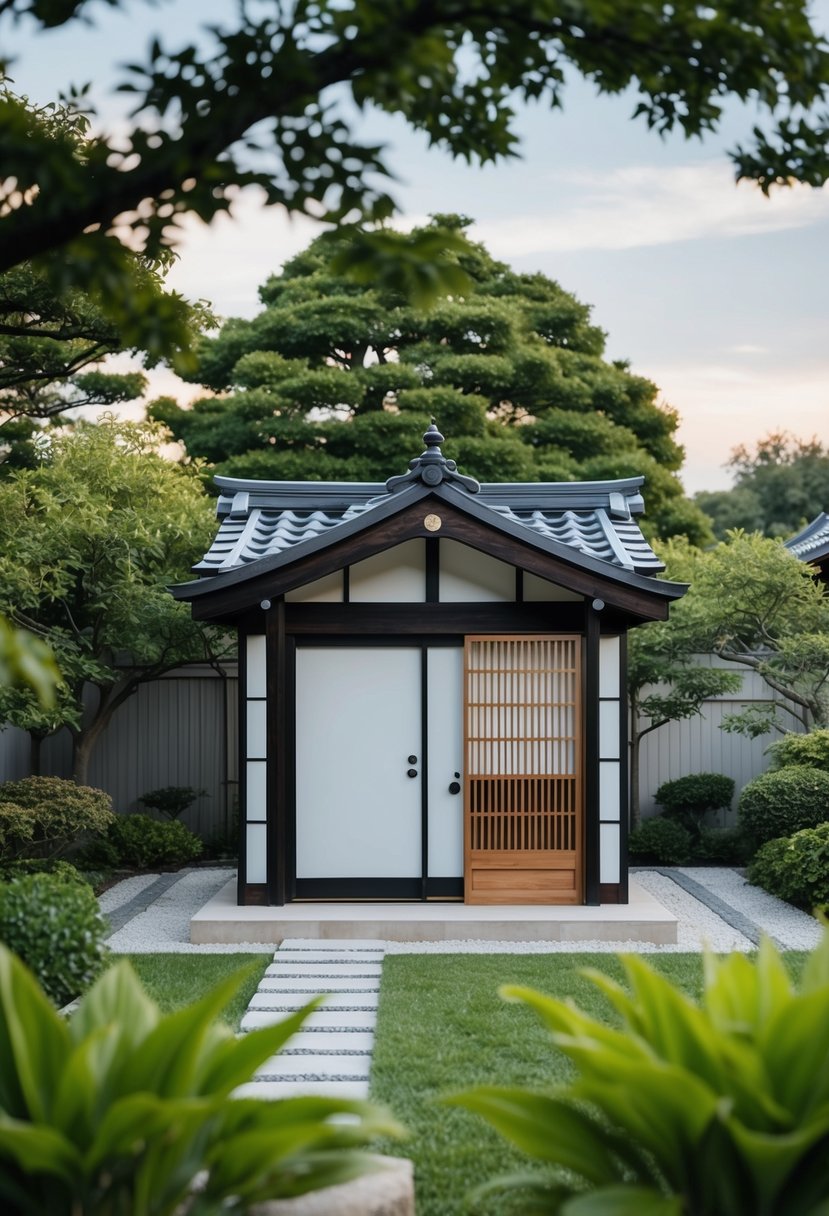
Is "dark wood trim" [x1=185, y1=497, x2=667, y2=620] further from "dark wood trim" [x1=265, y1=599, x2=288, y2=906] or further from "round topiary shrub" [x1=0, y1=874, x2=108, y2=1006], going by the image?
"round topiary shrub" [x1=0, y1=874, x2=108, y2=1006]

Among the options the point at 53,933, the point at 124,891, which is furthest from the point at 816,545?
the point at 53,933

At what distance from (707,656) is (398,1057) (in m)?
8.40

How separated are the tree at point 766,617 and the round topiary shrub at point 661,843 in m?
1.22

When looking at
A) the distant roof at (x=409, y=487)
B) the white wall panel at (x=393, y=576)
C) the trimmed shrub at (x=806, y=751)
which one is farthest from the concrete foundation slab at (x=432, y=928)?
the trimmed shrub at (x=806, y=751)

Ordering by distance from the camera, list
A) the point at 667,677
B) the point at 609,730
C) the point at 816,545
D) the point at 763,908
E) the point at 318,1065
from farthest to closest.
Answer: the point at 816,545 < the point at 667,677 < the point at 763,908 < the point at 609,730 < the point at 318,1065

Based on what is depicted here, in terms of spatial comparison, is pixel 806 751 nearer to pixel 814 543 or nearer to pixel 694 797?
pixel 694 797

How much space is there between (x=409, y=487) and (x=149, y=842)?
4.81m

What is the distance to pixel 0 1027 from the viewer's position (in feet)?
9.59

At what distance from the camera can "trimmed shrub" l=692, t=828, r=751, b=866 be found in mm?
12055

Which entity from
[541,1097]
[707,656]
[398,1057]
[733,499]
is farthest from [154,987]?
[733,499]

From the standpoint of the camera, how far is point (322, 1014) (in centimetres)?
667

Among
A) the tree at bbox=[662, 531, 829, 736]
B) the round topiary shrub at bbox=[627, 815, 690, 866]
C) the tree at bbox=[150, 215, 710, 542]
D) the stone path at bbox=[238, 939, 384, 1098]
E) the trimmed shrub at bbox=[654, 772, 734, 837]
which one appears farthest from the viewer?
the tree at bbox=[150, 215, 710, 542]

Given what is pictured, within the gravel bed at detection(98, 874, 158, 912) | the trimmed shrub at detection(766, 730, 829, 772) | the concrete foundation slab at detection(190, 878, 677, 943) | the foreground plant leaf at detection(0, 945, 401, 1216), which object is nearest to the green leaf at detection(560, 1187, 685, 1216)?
the foreground plant leaf at detection(0, 945, 401, 1216)

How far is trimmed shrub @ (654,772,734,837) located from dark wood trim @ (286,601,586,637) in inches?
154
